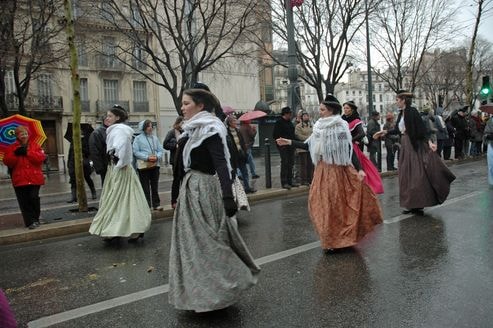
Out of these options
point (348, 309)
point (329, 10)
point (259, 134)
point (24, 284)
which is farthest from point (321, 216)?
point (259, 134)

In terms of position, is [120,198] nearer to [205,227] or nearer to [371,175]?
[205,227]

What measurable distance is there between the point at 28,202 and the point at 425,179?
6.08 meters

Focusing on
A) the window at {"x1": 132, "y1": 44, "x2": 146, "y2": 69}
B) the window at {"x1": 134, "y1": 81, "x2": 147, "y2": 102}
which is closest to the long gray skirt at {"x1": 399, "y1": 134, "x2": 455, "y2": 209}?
the window at {"x1": 132, "y1": 44, "x2": 146, "y2": 69}

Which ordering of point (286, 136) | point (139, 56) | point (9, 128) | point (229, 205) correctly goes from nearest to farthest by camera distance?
point (229, 205)
point (9, 128)
point (286, 136)
point (139, 56)

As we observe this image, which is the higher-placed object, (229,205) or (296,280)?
(229,205)

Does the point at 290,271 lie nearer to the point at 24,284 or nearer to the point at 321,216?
the point at 321,216

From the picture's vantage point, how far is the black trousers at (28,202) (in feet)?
23.3

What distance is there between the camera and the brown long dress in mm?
5277

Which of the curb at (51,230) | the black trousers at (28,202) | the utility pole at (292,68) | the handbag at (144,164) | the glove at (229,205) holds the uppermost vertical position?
the utility pole at (292,68)

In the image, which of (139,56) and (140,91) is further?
(140,91)

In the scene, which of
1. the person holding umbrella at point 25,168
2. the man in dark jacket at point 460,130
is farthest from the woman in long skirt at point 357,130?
the man in dark jacket at point 460,130

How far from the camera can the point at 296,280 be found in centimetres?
437

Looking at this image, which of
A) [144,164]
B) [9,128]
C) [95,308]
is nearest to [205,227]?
[95,308]

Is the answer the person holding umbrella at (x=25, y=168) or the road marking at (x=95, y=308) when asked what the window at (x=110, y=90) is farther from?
the road marking at (x=95, y=308)
